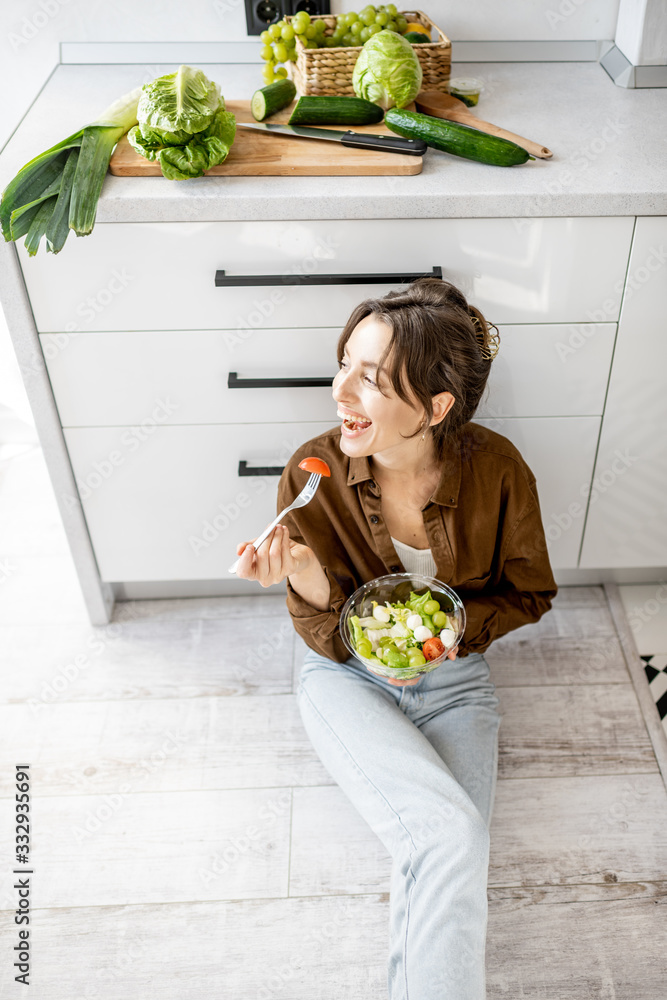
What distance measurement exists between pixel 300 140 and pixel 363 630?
857mm

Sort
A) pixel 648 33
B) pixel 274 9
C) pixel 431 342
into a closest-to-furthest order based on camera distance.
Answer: pixel 431 342, pixel 648 33, pixel 274 9

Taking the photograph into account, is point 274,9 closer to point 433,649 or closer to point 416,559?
point 416,559

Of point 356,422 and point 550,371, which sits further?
point 550,371

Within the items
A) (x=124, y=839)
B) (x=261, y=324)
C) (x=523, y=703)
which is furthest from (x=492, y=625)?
(x=124, y=839)

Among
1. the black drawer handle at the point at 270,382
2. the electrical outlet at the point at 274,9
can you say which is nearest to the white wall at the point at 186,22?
the electrical outlet at the point at 274,9

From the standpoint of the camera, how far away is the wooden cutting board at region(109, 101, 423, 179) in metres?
1.41

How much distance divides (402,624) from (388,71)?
3.11 feet

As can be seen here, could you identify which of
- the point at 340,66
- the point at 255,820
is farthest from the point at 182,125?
the point at 255,820

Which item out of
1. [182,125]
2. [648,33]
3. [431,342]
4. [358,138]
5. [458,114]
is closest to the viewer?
[431,342]

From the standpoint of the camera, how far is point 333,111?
4.89ft

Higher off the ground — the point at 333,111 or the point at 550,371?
the point at 333,111

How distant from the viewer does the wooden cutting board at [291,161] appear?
141 centimetres

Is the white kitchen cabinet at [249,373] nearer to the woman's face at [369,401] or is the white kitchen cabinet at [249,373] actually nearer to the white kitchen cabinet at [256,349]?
the white kitchen cabinet at [256,349]

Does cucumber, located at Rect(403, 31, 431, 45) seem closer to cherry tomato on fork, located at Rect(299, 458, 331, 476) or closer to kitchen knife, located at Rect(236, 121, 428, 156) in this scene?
kitchen knife, located at Rect(236, 121, 428, 156)
